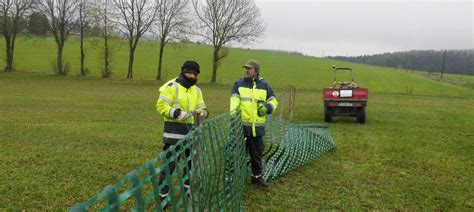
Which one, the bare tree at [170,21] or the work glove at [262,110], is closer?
the work glove at [262,110]

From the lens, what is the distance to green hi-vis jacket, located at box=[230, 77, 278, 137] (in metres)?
5.67

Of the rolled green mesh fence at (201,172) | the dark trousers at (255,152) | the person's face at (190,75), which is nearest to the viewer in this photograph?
the rolled green mesh fence at (201,172)

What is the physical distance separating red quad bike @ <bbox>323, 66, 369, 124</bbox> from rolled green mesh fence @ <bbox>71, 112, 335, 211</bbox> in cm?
656

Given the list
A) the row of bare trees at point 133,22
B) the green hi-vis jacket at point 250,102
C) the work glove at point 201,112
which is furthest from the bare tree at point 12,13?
the work glove at point 201,112

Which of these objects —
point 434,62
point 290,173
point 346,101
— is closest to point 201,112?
point 290,173

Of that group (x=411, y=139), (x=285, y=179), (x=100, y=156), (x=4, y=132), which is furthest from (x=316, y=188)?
(x=4, y=132)

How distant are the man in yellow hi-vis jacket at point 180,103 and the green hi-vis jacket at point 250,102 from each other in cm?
85

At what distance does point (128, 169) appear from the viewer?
684cm

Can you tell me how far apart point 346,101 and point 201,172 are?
36.5 feet

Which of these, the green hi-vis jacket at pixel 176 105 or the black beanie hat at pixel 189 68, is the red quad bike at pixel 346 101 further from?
the black beanie hat at pixel 189 68

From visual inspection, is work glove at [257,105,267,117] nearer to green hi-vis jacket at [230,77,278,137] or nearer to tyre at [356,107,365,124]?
green hi-vis jacket at [230,77,278,137]

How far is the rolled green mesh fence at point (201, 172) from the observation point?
194 centimetres

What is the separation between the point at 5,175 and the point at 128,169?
174 centimetres

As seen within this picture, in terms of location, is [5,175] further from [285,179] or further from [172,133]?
[285,179]
